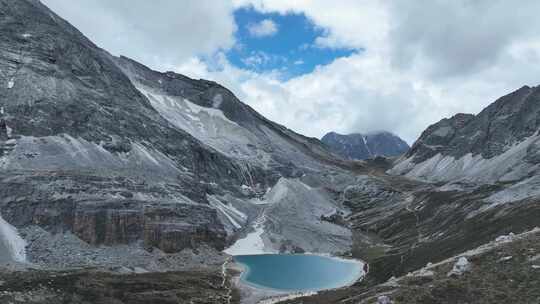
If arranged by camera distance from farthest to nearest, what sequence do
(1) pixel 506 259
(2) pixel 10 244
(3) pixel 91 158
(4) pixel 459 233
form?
(3) pixel 91 158 → (4) pixel 459 233 → (2) pixel 10 244 → (1) pixel 506 259

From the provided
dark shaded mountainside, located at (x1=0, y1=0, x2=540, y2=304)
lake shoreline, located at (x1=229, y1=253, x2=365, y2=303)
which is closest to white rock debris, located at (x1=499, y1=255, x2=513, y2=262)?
dark shaded mountainside, located at (x1=0, y1=0, x2=540, y2=304)

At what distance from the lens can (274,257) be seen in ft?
375

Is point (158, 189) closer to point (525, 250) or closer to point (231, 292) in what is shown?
point (231, 292)

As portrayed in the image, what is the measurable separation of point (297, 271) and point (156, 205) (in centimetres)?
3314

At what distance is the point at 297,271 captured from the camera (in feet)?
320

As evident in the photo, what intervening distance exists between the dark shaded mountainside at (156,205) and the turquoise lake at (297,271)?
5148mm

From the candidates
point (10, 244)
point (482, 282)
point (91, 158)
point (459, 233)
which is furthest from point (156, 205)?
point (482, 282)

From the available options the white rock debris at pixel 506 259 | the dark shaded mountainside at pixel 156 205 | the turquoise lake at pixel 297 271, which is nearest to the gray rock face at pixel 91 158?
the dark shaded mountainside at pixel 156 205

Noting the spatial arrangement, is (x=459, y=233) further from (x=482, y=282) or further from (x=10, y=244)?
(x=10, y=244)

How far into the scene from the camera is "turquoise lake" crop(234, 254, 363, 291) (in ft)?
273

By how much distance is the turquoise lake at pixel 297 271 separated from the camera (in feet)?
273

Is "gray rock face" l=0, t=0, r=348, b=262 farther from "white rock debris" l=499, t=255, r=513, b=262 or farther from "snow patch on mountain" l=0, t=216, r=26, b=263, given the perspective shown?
"white rock debris" l=499, t=255, r=513, b=262

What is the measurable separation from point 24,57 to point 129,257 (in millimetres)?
75324

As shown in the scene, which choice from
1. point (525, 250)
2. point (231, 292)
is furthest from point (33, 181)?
point (525, 250)
